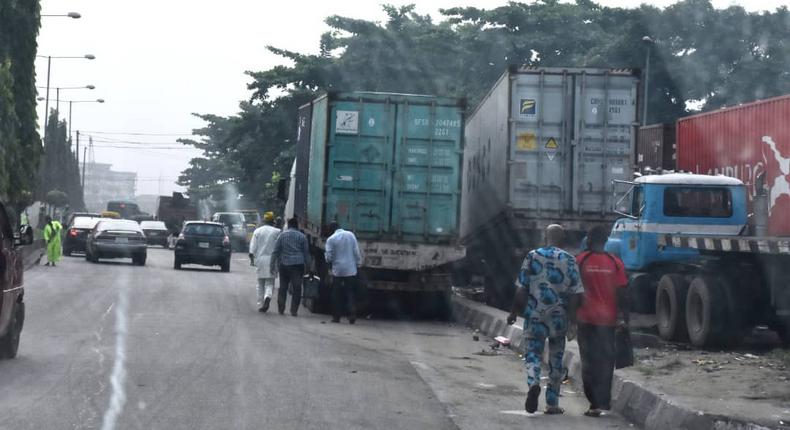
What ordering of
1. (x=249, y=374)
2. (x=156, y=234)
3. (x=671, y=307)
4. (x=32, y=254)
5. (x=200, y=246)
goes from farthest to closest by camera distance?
(x=156, y=234) → (x=32, y=254) → (x=200, y=246) → (x=671, y=307) → (x=249, y=374)

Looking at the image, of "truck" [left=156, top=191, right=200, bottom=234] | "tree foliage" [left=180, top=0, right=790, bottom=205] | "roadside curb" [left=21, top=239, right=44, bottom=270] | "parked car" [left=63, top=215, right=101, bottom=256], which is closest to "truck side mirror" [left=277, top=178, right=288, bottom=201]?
"roadside curb" [left=21, top=239, right=44, bottom=270]

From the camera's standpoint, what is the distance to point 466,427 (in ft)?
29.6

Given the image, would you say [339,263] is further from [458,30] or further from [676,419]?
[458,30]

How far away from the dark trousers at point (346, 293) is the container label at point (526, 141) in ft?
13.3

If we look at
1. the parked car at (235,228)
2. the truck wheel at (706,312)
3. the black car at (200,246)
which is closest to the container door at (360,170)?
the truck wheel at (706,312)

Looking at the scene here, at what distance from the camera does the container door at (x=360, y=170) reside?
62.6ft

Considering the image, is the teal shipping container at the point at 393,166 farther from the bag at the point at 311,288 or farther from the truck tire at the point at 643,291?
the truck tire at the point at 643,291

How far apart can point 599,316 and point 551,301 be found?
1.40 ft

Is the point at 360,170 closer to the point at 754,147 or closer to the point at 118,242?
the point at 754,147

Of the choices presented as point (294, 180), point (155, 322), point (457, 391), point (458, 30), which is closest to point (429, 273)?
point (155, 322)

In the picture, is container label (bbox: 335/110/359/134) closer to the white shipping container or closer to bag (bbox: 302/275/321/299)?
bag (bbox: 302/275/321/299)

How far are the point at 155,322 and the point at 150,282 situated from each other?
10.3 meters

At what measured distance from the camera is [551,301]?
32.5 ft

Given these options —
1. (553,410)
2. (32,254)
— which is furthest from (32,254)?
(553,410)
